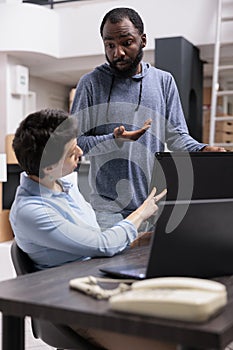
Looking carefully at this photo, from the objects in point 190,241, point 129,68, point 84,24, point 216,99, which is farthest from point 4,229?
point 190,241

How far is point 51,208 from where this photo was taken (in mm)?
1545

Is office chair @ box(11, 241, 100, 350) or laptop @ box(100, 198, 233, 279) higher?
laptop @ box(100, 198, 233, 279)

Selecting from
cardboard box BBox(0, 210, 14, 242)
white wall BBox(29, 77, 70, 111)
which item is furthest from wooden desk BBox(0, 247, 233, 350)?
white wall BBox(29, 77, 70, 111)

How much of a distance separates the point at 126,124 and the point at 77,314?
112 cm

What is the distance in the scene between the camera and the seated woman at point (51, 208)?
148 cm

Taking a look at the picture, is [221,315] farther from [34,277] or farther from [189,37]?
[189,37]

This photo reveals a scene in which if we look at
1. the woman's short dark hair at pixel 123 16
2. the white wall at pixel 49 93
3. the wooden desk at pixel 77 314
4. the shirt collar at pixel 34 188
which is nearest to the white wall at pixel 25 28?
the white wall at pixel 49 93

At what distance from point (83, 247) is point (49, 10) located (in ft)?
17.8

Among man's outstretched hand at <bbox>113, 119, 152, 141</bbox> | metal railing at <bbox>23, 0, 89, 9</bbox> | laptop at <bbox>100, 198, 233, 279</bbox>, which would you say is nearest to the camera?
laptop at <bbox>100, 198, 233, 279</bbox>

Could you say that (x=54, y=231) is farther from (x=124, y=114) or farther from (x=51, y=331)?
(x=124, y=114)

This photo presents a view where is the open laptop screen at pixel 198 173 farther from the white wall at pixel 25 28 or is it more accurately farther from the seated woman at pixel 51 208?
the white wall at pixel 25 28

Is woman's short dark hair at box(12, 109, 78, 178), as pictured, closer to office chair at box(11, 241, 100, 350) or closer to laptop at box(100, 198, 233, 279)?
office chair at box(11, 241, 100, 350)

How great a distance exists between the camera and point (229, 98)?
→ 25.3 feet

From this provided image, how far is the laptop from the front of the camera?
3.75ft
